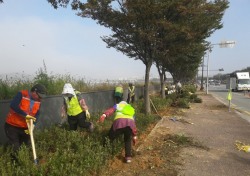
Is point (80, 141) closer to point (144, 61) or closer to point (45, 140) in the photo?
point (45, 140)

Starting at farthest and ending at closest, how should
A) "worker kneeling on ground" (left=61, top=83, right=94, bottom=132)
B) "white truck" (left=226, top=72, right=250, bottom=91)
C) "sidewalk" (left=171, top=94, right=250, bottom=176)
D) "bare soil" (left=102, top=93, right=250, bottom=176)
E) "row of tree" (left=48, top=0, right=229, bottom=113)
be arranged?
"white truck" (left=226, top=72, right=250, bottom=91), "row of tree" (left=48, top=0, right=229, bottom=113), "worker kneeling on ground" (left=61, top=83, right=94, bottom=132), "sidewalk" (left=171, top=94, right=250, bottom=176), "bare soil" (left=102, top=93, right=250, bottom=176)

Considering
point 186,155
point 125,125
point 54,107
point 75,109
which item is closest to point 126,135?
point 125,125

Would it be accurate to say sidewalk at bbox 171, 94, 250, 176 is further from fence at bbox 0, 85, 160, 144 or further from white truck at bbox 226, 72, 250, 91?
white truck at bbox 226, 72, 250, 91

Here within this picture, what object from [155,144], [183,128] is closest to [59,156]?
[155,144]

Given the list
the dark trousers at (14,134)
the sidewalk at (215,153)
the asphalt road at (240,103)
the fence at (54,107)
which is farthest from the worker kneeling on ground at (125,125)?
the asphalt road at (240,103)

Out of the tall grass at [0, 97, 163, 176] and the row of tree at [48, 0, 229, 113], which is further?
the row of tree at [48, 0, 229, 113]

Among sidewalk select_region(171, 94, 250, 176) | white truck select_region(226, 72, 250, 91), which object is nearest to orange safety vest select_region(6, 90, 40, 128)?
sidewalk select_region(171, 94, 250, 176)

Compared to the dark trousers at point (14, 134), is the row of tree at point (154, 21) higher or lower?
higher

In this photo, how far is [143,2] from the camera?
11.4 metres

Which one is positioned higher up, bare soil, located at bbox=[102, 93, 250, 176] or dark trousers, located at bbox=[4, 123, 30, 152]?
dark trousers, located at bbox=[4, 123, 30, 152]

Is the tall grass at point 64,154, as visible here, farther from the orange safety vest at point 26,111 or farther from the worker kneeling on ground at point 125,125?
the orange safety vest at point 26,111

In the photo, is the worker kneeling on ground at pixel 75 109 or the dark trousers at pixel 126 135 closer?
the dark trousers at pixel 126 135

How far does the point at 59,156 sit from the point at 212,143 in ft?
15.9

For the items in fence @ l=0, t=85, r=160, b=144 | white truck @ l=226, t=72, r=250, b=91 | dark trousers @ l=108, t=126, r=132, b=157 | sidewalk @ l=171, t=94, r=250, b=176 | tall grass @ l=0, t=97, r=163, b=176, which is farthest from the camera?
white truck @ l=226, t=72, r=250, b=91
